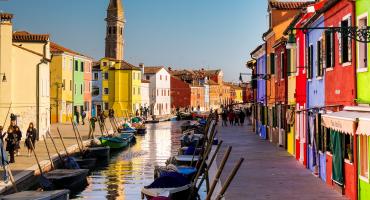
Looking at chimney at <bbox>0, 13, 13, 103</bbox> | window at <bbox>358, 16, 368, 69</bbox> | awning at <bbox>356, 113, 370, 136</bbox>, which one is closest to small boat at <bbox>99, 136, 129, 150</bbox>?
chimney at <bbox>0, 13, 13, 103</bbox>

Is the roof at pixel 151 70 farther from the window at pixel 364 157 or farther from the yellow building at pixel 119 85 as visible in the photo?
the window at pixel 364 157

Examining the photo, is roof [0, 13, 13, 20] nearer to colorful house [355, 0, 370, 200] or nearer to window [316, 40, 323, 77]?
window [316, 40, 323, 77]

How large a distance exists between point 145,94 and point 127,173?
2611 inches

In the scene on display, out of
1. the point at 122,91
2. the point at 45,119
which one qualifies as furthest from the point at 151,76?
the point at 45,119

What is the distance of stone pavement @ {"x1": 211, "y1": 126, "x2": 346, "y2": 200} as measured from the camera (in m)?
14.9

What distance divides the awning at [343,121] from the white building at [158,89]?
8575cm

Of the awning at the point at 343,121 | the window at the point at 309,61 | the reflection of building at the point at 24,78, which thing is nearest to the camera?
the awning at the point at 343,121

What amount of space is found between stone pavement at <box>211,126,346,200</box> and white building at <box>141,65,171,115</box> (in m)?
74.2

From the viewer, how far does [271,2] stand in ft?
108

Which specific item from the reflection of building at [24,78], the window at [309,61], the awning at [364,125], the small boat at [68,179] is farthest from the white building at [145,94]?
the awning at [364,125]

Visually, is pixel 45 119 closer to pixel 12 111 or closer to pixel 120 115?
pixel 12 111

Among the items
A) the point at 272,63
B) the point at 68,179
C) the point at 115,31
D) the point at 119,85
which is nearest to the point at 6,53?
the point at 68,179

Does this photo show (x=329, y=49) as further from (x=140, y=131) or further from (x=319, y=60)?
(x=140, y=131)

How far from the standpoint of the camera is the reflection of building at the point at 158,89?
100 metres
